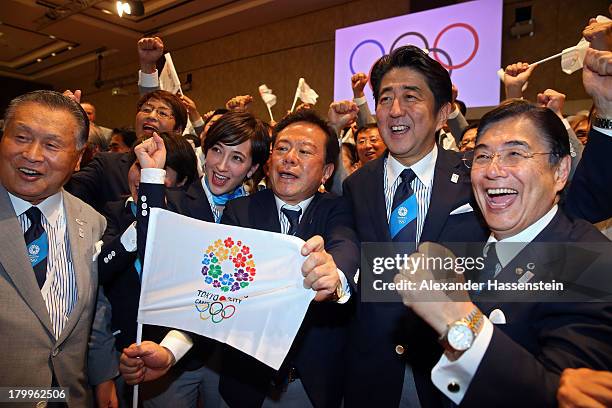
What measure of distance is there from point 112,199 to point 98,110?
1218 centimetres

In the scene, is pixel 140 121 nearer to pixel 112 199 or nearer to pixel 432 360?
pixel 112 199

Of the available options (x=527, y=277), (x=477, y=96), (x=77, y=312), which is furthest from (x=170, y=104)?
(x=477, y=96)

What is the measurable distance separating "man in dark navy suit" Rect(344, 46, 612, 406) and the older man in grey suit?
112 centimetres

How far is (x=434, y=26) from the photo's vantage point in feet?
20.0

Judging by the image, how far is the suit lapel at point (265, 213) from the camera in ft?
6.19

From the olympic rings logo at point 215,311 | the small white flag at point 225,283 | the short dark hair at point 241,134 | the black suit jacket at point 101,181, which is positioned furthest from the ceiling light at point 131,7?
the olympic rings logo at point 215,311

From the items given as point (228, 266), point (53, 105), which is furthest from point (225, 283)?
point (53, 105)

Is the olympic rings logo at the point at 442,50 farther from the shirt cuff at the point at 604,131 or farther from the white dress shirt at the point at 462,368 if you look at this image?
the white dress shirt at the point at 462,368

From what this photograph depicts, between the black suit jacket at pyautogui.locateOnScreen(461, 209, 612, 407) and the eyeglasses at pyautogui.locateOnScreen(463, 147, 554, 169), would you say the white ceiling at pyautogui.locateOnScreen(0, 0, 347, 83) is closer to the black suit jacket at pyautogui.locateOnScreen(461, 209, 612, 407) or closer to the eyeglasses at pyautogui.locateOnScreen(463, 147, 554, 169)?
the eyeglasses at pyautogui.locateOnScreen(463, 147, 554, 169)

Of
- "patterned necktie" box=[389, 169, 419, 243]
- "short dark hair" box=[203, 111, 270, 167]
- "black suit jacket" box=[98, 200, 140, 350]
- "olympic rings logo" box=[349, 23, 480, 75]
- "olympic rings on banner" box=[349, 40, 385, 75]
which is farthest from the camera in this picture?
"olympic rings on banner" box=[349, 40, 385, 75]

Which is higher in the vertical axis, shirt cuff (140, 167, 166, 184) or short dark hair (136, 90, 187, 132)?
short dark hair (136, 90, 187, 132)

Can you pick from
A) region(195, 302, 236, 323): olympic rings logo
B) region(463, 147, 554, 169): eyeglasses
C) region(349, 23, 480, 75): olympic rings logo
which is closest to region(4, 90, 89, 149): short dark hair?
region(195, 302, 236, 323): olympic rings logo

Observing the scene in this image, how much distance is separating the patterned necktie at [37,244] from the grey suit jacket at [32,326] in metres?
0.07

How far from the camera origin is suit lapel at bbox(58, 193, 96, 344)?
5.64 feet
